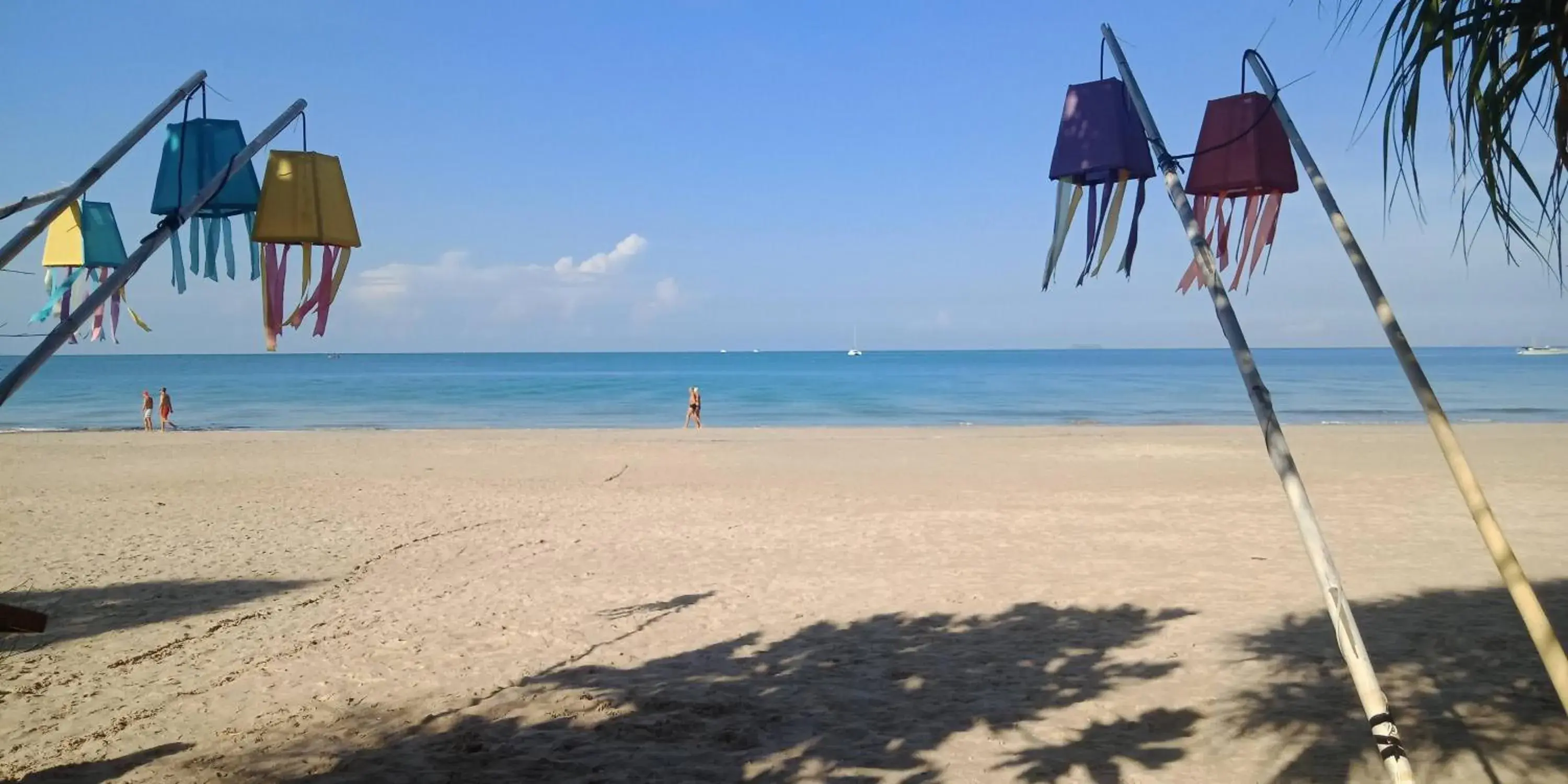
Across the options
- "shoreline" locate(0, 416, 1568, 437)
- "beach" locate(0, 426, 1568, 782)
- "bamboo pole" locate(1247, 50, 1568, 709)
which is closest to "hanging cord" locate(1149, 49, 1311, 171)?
"bamboo pole" locate(1247, 50, 1568, 709)

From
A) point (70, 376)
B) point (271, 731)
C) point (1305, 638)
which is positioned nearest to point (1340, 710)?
point (1305, 638)

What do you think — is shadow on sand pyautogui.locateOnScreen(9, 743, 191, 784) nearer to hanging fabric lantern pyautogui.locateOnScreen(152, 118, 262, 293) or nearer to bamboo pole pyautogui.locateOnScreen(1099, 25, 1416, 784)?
hanging fabric lantern pyautogui.locateOnScreen(152, 118, 262, 293)

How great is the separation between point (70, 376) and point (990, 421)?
250ft

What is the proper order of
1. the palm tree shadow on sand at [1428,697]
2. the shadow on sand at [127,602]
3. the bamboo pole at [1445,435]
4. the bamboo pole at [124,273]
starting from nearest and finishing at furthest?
the bamboo pole at [1445,435]
the bamboo pole at [124,273]
the palm tree shadow on sand at [1428,697]
the shadow on sand at [127,602]

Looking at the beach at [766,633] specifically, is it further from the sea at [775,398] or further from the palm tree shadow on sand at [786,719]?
the sea at [775,398]

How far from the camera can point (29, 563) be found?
8.84 m

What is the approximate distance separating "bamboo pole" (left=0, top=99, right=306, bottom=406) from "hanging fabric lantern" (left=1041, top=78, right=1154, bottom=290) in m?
2.75

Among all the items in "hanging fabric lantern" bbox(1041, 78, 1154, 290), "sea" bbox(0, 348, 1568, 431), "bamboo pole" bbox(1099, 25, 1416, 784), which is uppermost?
"hanging fabric lantern" bbox(1041, 78, 1154, 290)

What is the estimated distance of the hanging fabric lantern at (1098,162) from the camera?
3.20 meters

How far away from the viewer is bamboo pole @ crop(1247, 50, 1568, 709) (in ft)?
7.66

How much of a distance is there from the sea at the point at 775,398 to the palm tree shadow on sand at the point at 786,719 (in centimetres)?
2539

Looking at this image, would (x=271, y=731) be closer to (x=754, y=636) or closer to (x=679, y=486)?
(x=754, y=636)

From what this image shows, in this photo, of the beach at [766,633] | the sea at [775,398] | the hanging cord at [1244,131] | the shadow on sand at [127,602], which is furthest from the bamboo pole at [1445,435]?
the sea at [775,398]

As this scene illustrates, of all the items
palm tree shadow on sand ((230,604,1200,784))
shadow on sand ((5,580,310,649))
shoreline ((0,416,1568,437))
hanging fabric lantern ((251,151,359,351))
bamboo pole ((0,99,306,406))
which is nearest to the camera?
bamboo pole ((0,99,306,406))
